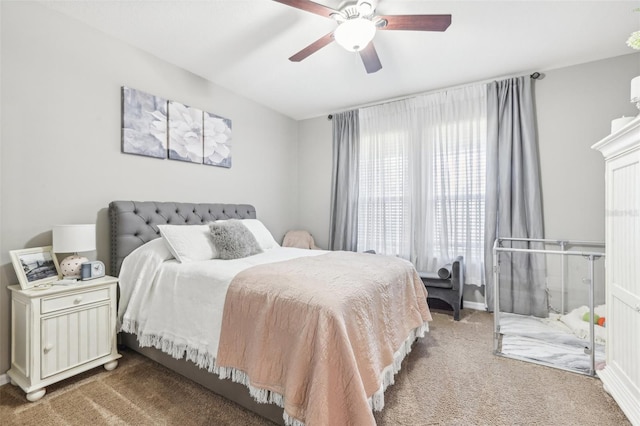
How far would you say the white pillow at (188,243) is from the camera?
2184mm

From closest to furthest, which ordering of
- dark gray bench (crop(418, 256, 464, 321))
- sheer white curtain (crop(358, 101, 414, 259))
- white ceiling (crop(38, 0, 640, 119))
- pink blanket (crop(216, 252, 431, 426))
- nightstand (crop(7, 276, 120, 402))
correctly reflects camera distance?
pink blanket (crop(216, 252, 431, 426)) < nightstand (crop(7, 276, 120, 402)) < white ceiling (crop(38, 0, 640, 119)) < dark gray bench (crop(418, 256, 464, 321)) < sheer white curtain (crop(358, 101, 414, 259))

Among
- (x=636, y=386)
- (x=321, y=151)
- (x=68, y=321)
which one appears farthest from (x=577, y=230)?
(x=68, y=321)

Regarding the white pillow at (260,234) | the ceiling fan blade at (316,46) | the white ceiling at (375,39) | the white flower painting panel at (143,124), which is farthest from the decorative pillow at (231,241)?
the white ceiling at (375,39)

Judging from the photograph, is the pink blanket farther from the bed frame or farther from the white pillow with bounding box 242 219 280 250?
the white pillow with bounding box 242 219 280 250

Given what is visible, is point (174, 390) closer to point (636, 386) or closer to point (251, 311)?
point (251, 311)

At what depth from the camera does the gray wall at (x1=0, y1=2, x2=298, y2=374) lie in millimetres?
1917

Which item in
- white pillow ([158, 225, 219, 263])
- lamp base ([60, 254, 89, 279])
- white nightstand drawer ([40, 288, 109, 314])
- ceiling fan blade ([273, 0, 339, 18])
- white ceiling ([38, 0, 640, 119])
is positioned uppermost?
white ceiling ([38, 0, 640, 119])

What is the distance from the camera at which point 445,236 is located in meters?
3.49

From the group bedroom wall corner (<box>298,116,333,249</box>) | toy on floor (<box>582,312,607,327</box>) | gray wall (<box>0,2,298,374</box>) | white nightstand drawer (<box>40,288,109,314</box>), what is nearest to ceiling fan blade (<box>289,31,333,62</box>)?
gray wall (<box>0,2,298,374</box>)

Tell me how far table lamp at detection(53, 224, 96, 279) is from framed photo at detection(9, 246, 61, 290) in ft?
0.22

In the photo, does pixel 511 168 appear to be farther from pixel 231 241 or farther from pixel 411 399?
pixel 231 241

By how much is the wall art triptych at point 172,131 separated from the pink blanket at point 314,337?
176cm

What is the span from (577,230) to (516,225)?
1.79 feet

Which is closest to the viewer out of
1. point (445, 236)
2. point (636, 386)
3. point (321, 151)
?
point (636, 386)
